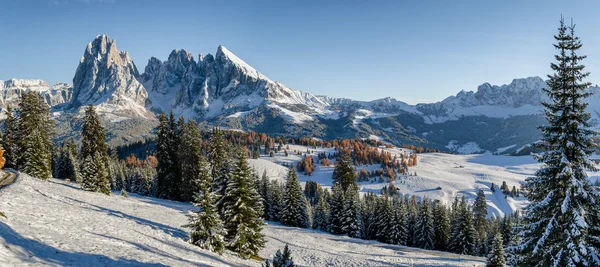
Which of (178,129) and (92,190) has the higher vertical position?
(178,129)

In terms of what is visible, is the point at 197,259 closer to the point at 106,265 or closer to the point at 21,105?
the point at 106,265

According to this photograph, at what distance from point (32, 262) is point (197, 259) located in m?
9.09

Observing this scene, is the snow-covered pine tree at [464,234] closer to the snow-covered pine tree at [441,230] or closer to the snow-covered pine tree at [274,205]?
the snow-covered pine tree at [441,230]

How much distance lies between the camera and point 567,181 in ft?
50.9

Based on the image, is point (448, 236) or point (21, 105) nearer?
point (21, 105)

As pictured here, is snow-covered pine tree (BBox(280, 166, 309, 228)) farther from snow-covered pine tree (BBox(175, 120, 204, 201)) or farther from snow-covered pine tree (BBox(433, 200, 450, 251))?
snow-covered pine tree (BBox(433, 200, 450, 251))

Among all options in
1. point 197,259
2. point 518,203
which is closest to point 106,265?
point 197,259

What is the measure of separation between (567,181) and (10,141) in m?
70.4

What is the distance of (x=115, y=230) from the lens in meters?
21.0

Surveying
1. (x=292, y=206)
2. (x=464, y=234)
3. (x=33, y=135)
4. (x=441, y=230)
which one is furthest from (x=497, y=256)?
(x=33, y=135)

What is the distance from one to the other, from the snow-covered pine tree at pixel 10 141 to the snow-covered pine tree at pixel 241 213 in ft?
135

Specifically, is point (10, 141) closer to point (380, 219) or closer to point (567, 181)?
point (380, 219)

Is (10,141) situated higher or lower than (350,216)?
higher

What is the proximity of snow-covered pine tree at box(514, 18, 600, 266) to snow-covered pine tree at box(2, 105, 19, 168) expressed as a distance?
63.2 meters
